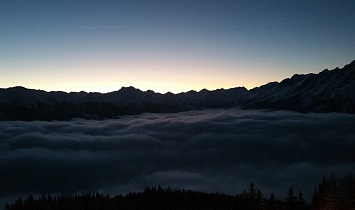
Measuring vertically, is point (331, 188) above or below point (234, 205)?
above

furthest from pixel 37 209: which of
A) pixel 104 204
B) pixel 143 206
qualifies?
pixel 143 206

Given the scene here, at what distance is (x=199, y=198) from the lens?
7318 inches

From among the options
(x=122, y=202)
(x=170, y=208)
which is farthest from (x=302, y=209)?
(x=122, y=202)

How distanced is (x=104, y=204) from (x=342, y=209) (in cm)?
10925

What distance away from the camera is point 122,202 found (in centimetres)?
16825

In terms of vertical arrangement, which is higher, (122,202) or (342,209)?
(342,209)

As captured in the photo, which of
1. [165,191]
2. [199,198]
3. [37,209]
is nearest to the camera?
[37,209]

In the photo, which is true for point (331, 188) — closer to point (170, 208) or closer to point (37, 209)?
point (170, 208)

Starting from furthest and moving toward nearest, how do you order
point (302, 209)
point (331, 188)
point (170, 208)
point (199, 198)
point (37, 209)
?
point (199, 198) → point (170, 208) → point (37, 209) → point (302, 209) → point (331, 188)

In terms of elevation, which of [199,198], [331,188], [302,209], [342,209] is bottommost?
[199,198]

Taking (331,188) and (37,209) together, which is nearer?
(331,188)

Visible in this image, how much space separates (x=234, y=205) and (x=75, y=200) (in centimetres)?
7760

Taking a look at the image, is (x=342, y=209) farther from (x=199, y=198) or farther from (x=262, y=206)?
(x=199, y=198)

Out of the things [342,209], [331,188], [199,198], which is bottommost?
[199,198]
